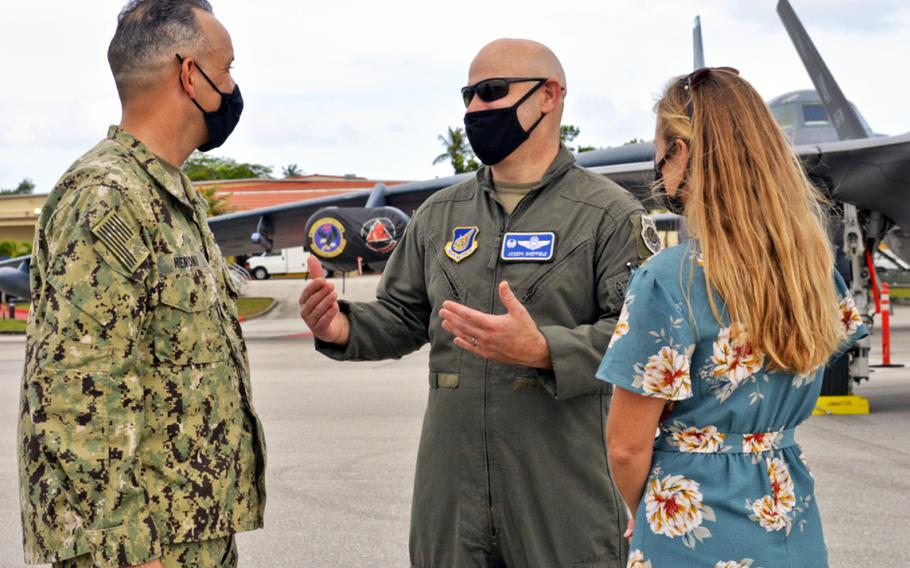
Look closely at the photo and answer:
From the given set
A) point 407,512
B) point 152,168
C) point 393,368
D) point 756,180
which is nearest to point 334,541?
point 407,512

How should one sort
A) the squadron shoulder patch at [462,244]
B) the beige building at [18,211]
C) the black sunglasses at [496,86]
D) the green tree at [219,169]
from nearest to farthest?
the squadron shoulder patch at [462,244]
the black sunglasses at [496,86]
the beige building at [18,211]
the green tree at [219,169]

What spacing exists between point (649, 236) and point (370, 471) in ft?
14.1

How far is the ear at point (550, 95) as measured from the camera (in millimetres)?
2934

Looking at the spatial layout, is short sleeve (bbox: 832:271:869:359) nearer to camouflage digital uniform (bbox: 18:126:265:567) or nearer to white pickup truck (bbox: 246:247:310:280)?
camouflage digital uniform (bbox: 18:126:265:567)

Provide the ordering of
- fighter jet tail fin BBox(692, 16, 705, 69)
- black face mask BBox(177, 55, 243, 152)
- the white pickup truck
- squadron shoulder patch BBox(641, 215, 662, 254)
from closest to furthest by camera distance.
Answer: black face mask BBox(177, 55, 243, 152)
squadron shoulder patch BBox(641, 215, 662, 254)
fighter jet tail fin BBox(692, 16, 705, 69)
the white pickup truck

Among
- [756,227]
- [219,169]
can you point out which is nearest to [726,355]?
[756,227]

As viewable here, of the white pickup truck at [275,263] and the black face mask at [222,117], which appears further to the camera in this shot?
the white pickup truck at [275,263]

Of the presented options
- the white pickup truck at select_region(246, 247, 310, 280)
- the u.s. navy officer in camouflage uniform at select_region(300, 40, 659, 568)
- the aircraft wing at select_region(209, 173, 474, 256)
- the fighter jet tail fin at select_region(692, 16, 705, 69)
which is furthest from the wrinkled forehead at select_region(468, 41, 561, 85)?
the white pickup truck at select_region(246, 247, 310, 280)

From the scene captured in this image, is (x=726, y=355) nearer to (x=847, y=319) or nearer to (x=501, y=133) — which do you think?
(x=847, y=319)

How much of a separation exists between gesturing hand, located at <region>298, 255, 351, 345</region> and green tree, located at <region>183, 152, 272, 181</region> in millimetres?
73226

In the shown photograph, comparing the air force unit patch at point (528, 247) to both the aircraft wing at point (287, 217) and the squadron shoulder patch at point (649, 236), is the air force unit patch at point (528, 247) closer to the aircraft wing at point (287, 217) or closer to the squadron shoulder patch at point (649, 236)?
the squadron shoulder patch at point (649, 236)

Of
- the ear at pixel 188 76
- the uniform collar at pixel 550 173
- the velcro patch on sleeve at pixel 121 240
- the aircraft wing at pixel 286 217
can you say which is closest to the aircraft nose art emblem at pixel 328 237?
the aircraft wing at pixel 286 217

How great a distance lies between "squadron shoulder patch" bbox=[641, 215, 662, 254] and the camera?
265cm

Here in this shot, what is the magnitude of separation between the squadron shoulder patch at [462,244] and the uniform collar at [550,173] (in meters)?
0.15
